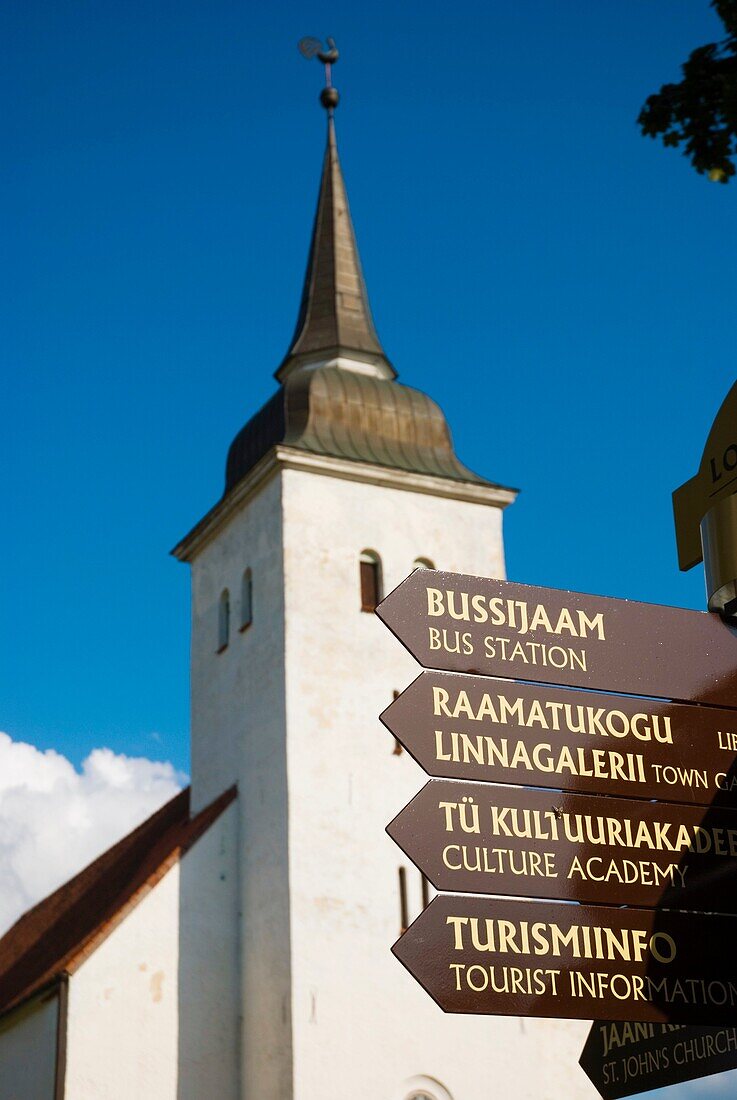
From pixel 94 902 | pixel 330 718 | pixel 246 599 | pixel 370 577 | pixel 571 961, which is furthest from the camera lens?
pixel 94 902

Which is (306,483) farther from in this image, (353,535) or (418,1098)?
(418,1098)

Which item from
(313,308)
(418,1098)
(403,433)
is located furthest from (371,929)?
(313,308)

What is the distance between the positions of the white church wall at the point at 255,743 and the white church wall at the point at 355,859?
0.86 feet

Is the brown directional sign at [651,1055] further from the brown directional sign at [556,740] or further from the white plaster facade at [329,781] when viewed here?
the white plaster facade at [329,781]

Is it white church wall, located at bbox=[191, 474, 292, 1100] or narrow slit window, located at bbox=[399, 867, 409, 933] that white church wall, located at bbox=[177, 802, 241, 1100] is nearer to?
white church wall, located at bbox=[191, 474, 292, 1100]

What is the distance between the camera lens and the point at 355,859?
70.6 feet

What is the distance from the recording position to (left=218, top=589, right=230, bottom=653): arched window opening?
81.6 ft

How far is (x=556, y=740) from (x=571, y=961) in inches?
25.6

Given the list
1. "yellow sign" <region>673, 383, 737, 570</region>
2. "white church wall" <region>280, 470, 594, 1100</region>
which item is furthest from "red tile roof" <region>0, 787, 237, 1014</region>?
"yellow sign" <region>673, 383, 737, 570</region>

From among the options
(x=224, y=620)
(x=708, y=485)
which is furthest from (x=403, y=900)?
(x=708, y=485)

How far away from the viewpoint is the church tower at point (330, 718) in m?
20.6

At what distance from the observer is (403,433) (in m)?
25.6

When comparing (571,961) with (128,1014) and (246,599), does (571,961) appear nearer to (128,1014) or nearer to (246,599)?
(128,1014)

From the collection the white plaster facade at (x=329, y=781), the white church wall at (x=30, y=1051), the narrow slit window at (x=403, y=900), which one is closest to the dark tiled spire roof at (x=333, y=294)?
the white plaster facade at (x=329, y=781)
